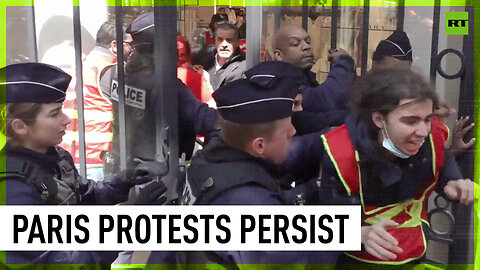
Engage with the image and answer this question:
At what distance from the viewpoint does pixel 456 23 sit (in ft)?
5.82

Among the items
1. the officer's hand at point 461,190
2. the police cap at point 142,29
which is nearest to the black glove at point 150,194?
the police cap at point 142,29

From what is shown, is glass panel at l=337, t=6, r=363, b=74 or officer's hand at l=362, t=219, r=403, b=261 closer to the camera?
glass panel at l=337, t=6, r=363, b=74

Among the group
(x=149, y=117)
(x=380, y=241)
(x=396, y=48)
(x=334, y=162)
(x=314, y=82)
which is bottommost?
(x=380, y=241)

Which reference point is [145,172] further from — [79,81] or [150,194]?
[79,81]

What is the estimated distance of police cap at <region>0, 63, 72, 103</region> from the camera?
1.76m

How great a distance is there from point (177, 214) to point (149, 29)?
605 mm

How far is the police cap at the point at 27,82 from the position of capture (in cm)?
176

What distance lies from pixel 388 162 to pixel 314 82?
359mm

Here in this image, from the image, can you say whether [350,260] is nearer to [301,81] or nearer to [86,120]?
[301,81]

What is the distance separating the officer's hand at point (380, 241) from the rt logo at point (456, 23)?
65 centimetres

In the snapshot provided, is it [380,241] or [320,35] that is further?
[380,241]

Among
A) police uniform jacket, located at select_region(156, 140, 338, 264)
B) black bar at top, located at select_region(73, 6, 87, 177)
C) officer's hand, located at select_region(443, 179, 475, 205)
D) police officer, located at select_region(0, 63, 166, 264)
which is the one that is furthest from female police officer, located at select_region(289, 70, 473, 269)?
black bar at top, located at select_region(73, 6, 87, 177)

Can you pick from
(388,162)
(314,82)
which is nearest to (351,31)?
(314,82)
